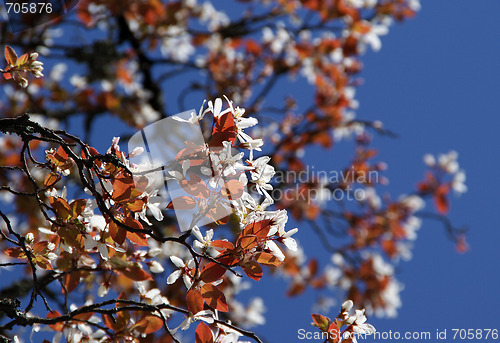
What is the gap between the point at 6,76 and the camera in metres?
1.36

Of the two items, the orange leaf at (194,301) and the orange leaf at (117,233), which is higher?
the orange leaf at (117,233)

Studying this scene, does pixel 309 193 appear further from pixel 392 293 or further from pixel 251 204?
pixel 251 204

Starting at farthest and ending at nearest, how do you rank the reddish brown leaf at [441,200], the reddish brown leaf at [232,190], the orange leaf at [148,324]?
1. the reddish brown leaf at [441,200]
2. the orange leaf at [148,324]
3. the reddish brown leaf at [232,190]

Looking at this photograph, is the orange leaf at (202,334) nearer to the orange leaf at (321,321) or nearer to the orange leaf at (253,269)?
the orange leaf at (253,269)

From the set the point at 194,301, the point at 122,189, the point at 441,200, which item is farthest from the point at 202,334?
the point at 441,200

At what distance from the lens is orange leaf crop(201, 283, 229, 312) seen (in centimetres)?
123

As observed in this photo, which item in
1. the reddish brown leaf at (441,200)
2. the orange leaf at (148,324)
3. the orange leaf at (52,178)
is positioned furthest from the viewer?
the reddish brown leaf at (441,200)

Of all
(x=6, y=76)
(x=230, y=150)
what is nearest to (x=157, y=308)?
(x=230, y=150)

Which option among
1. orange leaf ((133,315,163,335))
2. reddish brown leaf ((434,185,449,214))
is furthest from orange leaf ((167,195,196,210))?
reddish brown leaf ((434,185,449,214))

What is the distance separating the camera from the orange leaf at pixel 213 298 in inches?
48.5

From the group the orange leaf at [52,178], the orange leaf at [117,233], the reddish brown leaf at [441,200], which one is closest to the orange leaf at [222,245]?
the orange leaf at [117,233]

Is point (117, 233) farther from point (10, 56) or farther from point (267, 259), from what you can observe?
point (10, 56)

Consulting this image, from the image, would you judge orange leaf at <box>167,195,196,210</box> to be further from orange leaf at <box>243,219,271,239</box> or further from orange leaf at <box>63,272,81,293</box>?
orange leaf at <box>63,272,81,293</box>

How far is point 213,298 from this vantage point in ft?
4.06
